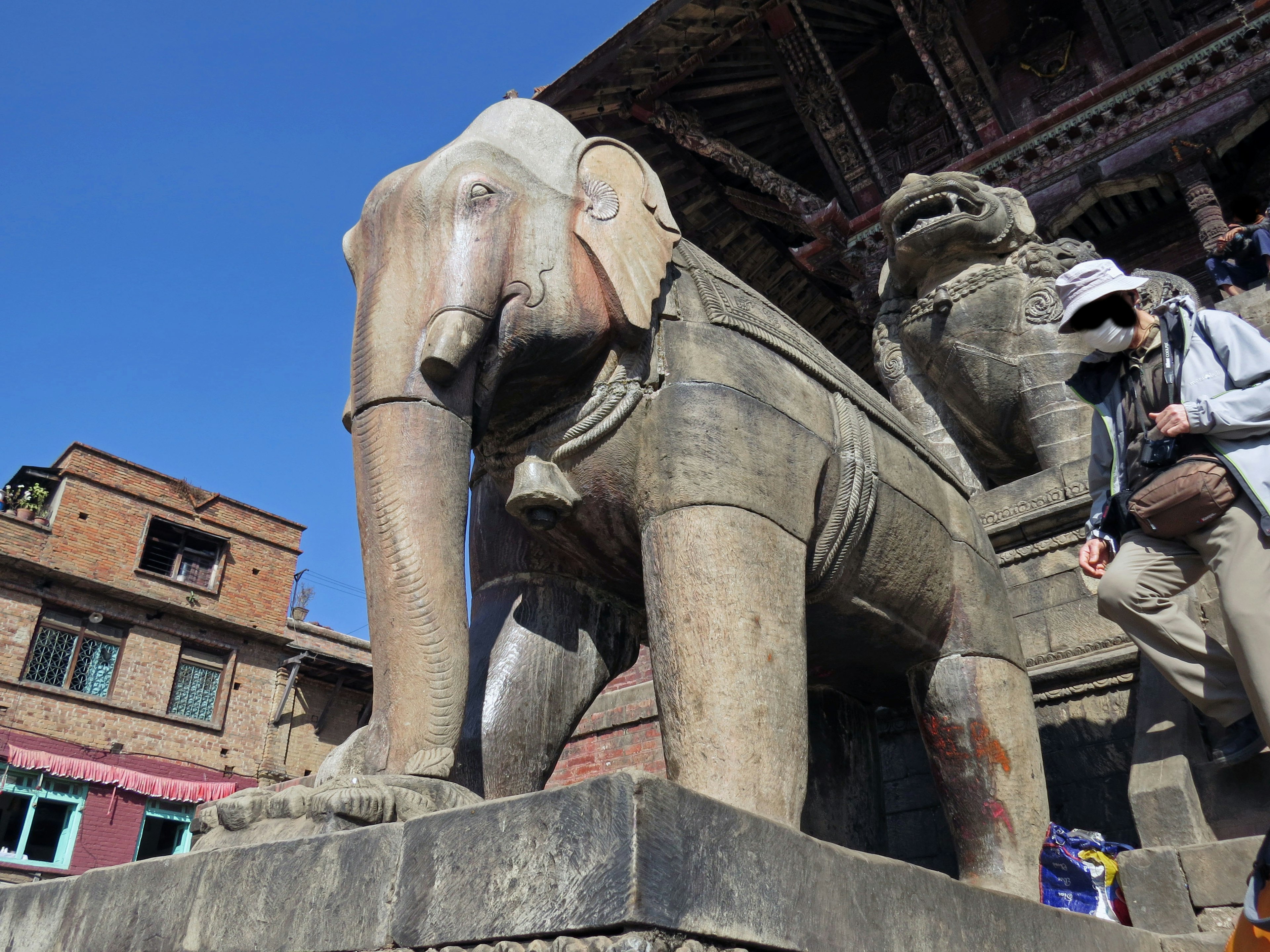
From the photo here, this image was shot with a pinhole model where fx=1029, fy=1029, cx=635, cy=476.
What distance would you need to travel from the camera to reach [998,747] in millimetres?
2945

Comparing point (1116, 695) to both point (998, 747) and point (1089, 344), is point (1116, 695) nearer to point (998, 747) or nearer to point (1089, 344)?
point (998, 747)

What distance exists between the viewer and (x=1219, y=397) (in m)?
2.62

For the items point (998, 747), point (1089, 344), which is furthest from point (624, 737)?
point (1089, 344)

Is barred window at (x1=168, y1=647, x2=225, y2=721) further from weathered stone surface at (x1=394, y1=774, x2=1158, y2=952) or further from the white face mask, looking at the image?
weathered stone surface at (x1=394, y1=774, x2=1158, y2=952)

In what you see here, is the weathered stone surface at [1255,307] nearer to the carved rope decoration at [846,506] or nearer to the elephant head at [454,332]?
the carved rope decoration at [846,506]

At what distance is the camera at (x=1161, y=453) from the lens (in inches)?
107

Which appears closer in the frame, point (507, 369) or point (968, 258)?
point (507, 369)

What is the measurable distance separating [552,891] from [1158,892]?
6.98 ft

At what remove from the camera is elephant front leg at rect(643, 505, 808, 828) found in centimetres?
220

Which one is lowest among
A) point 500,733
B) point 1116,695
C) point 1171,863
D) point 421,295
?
point 1171,863

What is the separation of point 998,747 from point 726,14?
981cm

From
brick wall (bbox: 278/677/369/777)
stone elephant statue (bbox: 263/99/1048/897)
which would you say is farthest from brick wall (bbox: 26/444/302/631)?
stone elephant statue (bbox: 263/99/1048/897)

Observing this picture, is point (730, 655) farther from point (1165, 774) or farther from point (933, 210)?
point (933, 210)

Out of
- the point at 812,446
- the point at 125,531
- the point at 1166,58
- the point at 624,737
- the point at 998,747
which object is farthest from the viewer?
the point at 125,531
